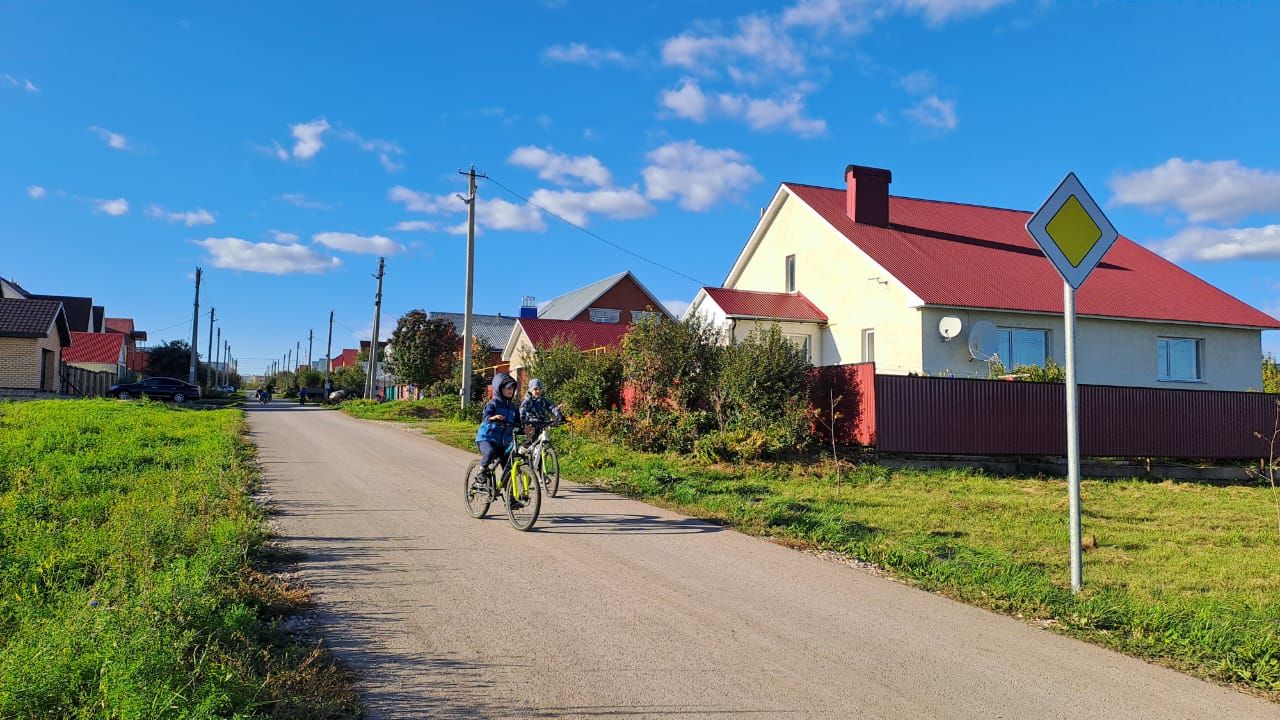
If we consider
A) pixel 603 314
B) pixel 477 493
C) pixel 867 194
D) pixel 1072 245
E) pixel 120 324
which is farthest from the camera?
pixel 120 324

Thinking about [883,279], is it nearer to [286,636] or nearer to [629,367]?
[629,367]

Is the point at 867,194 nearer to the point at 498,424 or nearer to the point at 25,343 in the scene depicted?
the point at 498,424

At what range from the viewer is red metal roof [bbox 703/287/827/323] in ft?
77.9

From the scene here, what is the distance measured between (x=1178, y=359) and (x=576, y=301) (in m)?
35.4

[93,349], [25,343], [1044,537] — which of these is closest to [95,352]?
[93,349]

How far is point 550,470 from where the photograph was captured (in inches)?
426

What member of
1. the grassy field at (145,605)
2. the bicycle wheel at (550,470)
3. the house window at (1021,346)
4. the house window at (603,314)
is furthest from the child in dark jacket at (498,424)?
the house window at (603,314)

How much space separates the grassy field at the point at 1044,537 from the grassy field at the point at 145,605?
193 inches

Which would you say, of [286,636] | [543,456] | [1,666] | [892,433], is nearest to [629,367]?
[892,433]

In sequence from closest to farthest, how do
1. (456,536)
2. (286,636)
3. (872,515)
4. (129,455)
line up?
(286,636), (456,536), (872,515), (129,455)

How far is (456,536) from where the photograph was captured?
8.50 meters

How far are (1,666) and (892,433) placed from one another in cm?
1317

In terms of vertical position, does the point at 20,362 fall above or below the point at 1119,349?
below

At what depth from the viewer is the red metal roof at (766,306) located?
2373 centimetres
